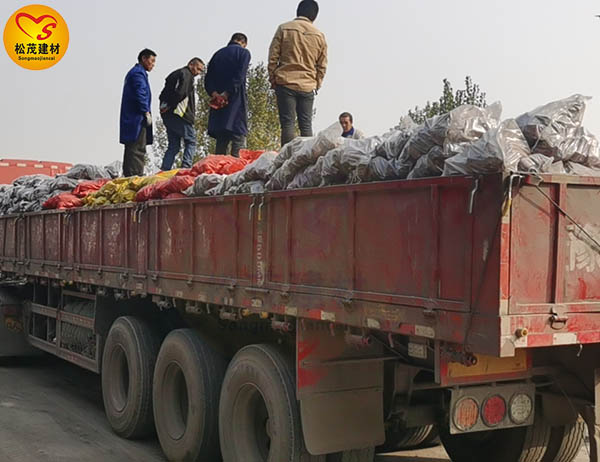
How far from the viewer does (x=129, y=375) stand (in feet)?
22.2

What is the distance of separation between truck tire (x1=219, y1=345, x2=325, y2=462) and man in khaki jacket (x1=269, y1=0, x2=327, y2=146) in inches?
140

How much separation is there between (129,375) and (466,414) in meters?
3.57

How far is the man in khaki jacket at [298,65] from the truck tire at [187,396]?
2932mm

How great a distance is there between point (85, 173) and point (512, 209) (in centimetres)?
703

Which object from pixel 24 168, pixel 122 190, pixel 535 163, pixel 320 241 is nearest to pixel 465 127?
pixel 535 163

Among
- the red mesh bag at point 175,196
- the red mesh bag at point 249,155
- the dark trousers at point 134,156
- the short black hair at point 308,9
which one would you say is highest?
the short black hair at point 308,9

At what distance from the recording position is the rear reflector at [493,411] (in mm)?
4141

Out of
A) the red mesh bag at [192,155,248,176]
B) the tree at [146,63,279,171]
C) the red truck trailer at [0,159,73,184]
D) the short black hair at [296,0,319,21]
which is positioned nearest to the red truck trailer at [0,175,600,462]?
the red mesh bag at [192,155,248,176]

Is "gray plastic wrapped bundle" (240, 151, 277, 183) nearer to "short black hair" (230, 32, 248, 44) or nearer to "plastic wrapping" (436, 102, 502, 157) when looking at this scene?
"plastic wrapping" (436, 102, 502, 157)

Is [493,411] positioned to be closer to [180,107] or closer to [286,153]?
[286,153]

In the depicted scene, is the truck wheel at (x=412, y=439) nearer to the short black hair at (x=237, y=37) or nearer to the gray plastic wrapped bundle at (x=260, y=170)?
the gray plastic wrapped bundle at (x=260, y=170)

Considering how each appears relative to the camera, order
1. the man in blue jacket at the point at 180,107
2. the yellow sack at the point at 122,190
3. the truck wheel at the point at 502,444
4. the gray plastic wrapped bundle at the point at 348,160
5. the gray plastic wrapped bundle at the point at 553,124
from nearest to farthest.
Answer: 1. the gray plastic wrapped bundle at the point at 553,124
2. the gray plastic wrapped bundle at the point at 348,160
3. the truck wheel at the point at 502,444
4. the yellow sack at the point at 122,190
5. the man in blue jacket at the point at 180,107

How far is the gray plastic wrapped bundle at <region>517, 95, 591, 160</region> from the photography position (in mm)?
3844

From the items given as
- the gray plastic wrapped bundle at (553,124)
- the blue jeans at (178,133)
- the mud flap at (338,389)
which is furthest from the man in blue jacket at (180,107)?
the gray plastic wrapped bundle at (553,124)
